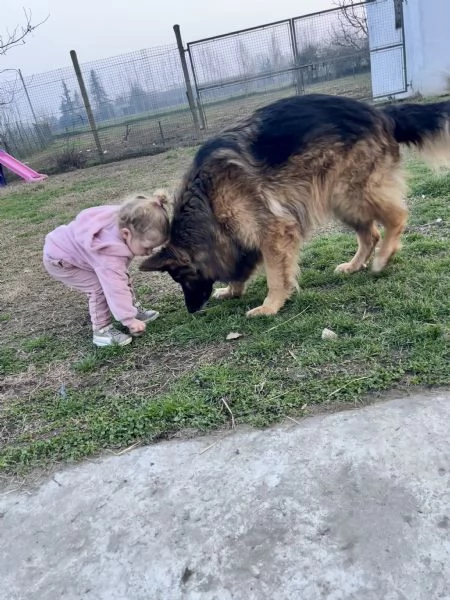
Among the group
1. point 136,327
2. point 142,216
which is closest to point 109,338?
point 136,327

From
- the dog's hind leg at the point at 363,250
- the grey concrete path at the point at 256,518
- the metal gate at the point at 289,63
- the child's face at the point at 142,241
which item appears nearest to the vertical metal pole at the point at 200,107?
the metal gate at the point at 289,63

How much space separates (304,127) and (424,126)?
95cm

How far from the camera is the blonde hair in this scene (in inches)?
135

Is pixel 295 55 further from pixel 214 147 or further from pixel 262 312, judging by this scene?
pixel 262 312

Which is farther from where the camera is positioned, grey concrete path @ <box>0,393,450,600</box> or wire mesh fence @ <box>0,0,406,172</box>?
wire mesh fence @ <box>0,0,406,172</box>

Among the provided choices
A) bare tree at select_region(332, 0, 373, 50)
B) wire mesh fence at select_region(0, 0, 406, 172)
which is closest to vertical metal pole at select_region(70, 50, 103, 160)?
wire mesh fence at select_region(0, 0, 406, 172)

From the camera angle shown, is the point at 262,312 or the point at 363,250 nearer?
the point at 262,312

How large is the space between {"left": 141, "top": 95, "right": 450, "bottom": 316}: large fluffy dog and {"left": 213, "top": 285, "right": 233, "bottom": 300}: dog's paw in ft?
1.30

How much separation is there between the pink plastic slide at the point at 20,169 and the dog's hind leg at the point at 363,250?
1110cm

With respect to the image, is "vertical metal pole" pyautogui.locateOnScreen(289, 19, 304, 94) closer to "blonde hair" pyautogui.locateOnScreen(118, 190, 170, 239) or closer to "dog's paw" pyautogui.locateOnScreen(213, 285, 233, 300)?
"dog's paw" pyautogui.locateOnScreen(213, 285, 233, 300)

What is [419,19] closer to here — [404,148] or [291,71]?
[291,71]

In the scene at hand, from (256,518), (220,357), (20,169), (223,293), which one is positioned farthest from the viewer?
(20,169)

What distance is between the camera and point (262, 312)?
3635 millimetres

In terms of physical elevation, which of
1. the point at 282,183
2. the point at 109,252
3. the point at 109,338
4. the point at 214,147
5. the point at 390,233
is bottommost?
the point at 109,338
